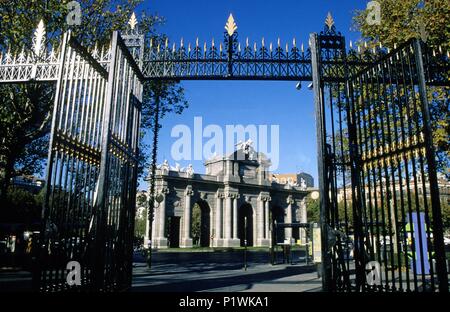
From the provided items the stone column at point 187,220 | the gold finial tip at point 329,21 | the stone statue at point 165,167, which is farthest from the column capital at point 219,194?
the gold finial tip at point 329,21

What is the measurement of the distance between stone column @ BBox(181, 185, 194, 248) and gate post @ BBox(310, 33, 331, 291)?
40377 mm

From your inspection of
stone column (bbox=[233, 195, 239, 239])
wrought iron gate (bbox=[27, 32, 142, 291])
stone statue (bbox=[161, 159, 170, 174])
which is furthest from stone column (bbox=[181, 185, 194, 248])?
wrought iron gate (bbox=[27, 32, 142, 291])

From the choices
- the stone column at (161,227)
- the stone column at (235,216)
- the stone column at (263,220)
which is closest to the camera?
the stone column at (161,227)

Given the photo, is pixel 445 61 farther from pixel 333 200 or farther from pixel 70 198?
pixel 70 198

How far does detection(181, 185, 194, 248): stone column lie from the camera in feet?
148

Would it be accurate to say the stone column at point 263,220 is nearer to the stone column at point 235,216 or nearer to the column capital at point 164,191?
the stone column at point 235,216

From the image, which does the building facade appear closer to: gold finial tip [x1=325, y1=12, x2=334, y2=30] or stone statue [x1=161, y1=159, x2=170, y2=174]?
stone statue [x1=161, y1=159, x2=170, y2=174]

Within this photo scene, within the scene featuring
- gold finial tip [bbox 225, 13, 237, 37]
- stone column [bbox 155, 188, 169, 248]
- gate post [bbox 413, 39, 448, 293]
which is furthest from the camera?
stone column [bbox 155, 188, 169, 248]

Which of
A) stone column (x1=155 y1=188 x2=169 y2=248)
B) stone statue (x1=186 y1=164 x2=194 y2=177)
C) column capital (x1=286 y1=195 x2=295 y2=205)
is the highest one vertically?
stone statue (x1=186 y1=164 x2=194 y2=177)

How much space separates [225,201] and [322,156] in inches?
1783

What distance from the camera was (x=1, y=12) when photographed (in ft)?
44.6

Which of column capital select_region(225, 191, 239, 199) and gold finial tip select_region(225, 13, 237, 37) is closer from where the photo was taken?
gold finial tip select_region(225, 13, 237, 37)

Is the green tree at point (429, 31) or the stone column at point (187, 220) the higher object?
the green tree at point (429, 31)

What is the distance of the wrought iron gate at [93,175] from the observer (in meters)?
5.88
